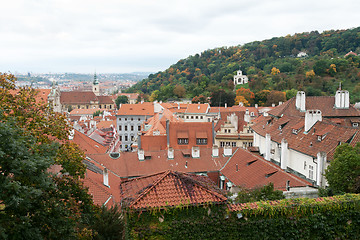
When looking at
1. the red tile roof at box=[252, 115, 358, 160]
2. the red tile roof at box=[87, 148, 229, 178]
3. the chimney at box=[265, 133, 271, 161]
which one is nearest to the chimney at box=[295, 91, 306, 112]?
the red tile roof at box=[252, 115, 358, 160]

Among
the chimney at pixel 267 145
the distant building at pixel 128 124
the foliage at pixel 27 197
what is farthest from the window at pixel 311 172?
the distant building at pixel 128 124

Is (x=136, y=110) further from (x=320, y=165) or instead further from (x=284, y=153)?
(x=320, y=165)

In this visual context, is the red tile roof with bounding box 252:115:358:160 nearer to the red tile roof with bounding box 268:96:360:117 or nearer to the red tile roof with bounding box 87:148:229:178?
the red tile roof with bounding box 268:96:360:117

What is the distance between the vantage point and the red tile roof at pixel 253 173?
22.3m

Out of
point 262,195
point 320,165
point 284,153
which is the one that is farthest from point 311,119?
point 262,195

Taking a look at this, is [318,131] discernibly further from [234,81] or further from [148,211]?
[234,81]

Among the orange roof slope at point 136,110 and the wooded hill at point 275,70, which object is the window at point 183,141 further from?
the wooded hill at point 275,70

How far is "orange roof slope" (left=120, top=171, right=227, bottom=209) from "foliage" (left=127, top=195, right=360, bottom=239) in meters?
0.24

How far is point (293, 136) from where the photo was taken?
1168 inches

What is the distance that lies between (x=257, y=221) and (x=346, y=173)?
913 centimetres

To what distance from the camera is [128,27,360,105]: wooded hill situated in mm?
97812

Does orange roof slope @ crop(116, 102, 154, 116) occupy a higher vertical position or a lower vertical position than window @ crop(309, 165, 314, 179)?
higher

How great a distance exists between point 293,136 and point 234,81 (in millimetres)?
100905

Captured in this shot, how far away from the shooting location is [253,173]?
82.5 ft
